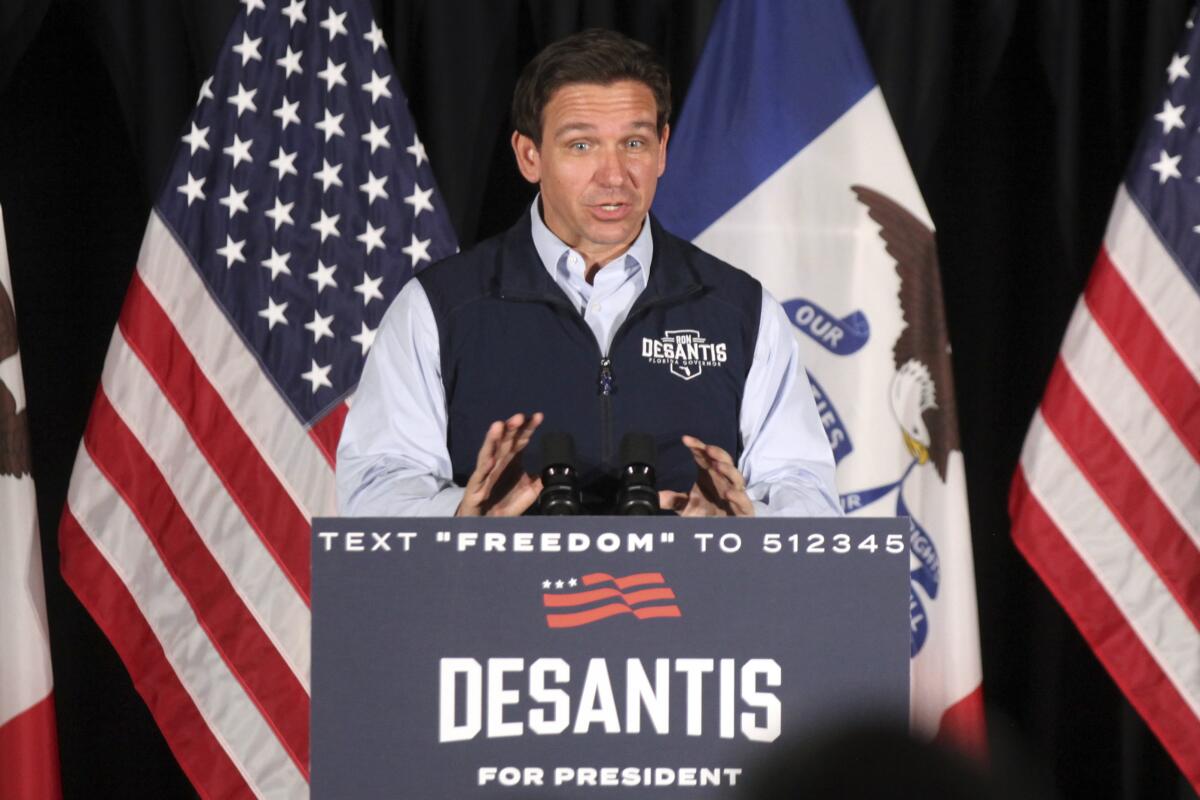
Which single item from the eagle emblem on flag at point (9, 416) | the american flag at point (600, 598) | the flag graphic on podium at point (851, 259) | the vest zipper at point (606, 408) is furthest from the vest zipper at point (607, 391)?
the eagle emblem on flag at point (9, 416)

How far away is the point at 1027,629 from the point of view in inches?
163

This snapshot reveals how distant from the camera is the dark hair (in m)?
2.53

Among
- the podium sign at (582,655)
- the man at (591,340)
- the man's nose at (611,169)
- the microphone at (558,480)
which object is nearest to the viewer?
the podium sign at (582,655)

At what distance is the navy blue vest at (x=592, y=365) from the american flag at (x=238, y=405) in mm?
1264

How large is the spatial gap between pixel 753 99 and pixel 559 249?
4.77 feet

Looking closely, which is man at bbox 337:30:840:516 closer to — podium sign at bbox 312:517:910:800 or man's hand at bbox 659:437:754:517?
man's hand at bbox 659:437:754:517

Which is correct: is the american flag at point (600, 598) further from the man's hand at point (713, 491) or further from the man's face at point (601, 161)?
the man's face at point (601, 161)

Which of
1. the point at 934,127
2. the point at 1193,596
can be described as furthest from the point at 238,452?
the point at 1193,596

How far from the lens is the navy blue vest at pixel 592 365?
239cm

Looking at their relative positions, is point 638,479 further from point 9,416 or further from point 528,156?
point 9,416

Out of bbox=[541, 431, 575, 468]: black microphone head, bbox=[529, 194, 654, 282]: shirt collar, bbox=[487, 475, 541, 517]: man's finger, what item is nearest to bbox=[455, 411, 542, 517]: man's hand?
bbox=[487, 475, 541, 517]: man's finger

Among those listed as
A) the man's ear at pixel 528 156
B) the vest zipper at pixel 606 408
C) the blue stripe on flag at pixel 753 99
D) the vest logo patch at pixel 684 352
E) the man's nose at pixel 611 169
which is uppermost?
the blue stripe on flag at pixel 753 99

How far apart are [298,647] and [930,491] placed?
1580 millimetres

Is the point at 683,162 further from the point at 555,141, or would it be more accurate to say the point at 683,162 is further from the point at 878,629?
the point at 878,629
